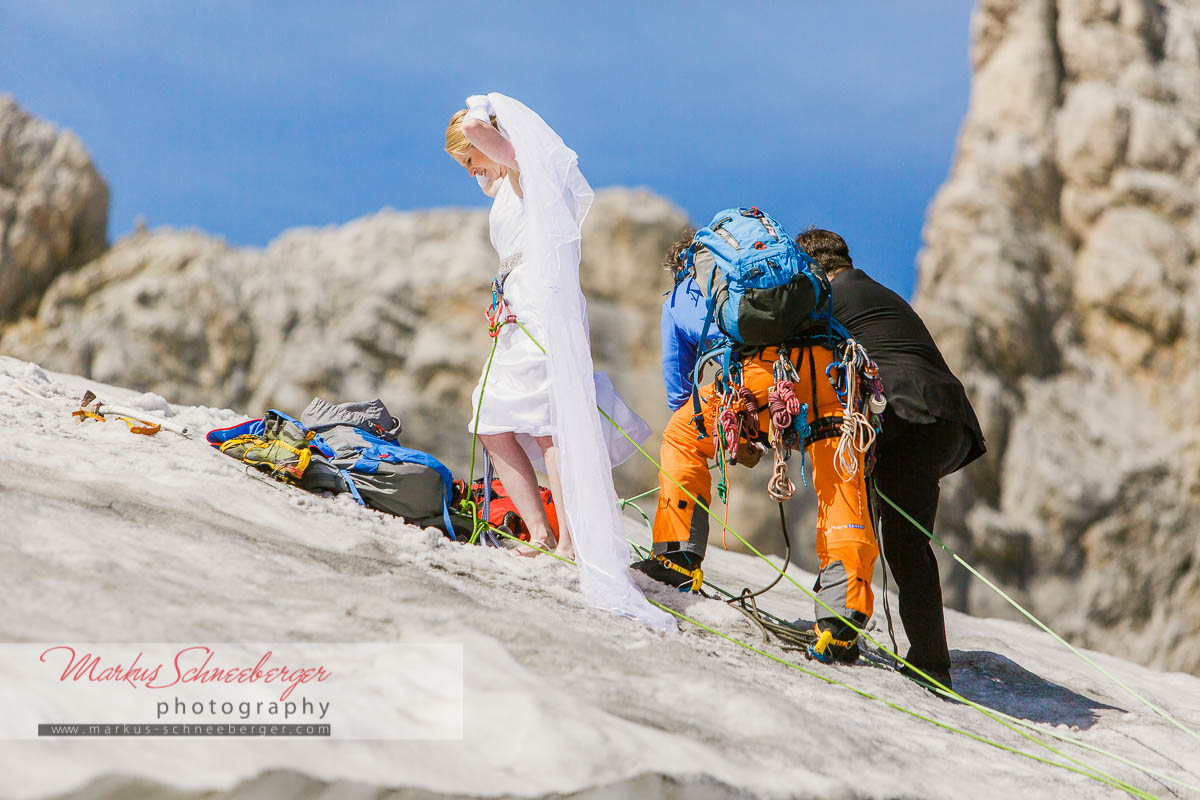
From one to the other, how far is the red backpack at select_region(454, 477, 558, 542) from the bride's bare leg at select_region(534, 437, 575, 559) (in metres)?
0.24

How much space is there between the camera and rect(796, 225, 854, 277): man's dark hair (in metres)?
4.41

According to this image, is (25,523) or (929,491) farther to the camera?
(929,491)

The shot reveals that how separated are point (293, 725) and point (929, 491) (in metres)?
2.83

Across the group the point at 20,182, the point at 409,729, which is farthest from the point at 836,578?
the point at 20,182

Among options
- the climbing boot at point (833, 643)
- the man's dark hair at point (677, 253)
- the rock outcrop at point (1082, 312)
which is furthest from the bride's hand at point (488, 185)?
the rock outcrop at point (1082, 312)

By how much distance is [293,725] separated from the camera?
7.21 feet

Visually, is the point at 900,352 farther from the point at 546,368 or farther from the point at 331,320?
the point at 331,320

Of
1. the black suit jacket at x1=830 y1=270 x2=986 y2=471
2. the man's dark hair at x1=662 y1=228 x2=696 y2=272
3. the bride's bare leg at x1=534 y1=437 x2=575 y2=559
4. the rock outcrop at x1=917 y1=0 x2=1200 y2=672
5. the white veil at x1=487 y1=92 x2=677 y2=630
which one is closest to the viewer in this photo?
the white veil at x1=487 y1=92 x2=677 y2=630

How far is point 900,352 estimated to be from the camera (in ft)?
13.8

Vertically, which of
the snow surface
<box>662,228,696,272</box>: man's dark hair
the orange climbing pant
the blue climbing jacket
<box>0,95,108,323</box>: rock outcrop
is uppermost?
<box>0,95,108,323</box>: rock outcrop

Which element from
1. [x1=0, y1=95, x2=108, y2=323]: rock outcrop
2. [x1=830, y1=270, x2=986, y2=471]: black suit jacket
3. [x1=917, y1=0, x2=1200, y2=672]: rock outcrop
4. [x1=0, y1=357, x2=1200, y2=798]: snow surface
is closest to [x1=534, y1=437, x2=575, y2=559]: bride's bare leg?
[x1=0, y1=357, x2=1200, y2=798]: snow surface

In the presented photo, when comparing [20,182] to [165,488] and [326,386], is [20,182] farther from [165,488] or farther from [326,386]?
[165,488]

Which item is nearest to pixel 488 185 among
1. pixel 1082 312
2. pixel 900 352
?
pixel 900 352

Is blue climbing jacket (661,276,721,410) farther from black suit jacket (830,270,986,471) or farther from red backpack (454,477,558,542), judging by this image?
red backpack (454,477,558,542)
